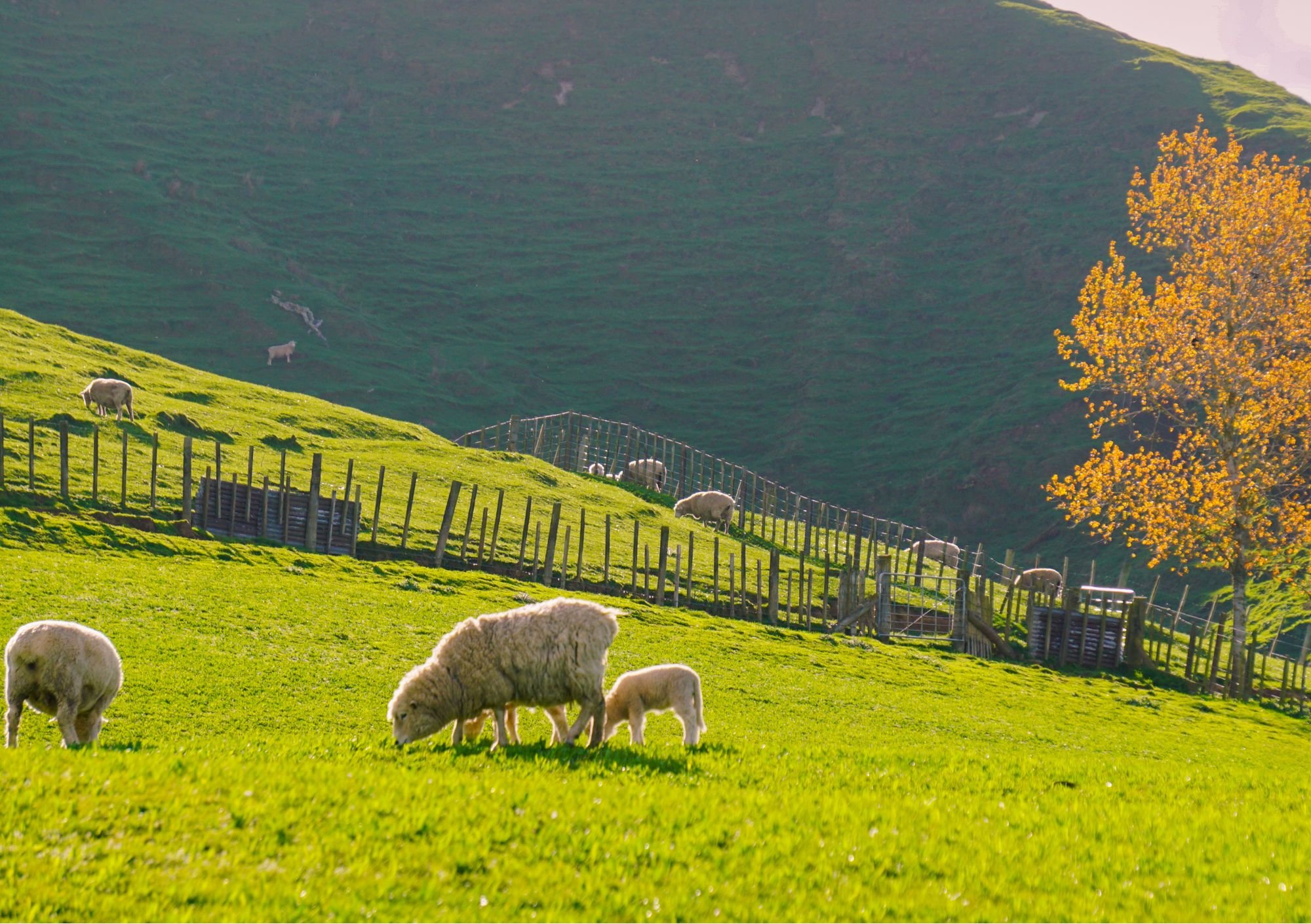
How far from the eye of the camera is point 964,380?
345 feet

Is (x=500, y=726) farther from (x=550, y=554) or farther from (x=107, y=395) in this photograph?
(x=107, y=395)

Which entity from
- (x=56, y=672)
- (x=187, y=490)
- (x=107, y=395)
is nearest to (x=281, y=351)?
(x=107, y=395)

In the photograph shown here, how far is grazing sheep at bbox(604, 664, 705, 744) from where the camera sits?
15.4 meters

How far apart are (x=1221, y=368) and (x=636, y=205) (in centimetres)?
10568

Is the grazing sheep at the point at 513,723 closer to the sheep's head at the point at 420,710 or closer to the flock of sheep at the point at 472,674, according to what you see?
the flock of sheep at the point at 472,674

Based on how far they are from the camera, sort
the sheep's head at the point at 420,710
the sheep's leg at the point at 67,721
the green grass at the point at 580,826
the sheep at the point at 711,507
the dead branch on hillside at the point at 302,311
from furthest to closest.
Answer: the dead branch on hillside at the point at 302,311
the sheep at the point at 711,507
the sheep's leg at the point at 67,721
the sheep's head at the point at 420,710
the green grass at the point at 580,826

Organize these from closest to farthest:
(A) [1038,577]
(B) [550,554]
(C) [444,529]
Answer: (B) [550,554] < (C) [444,529] < (A) [1038,577]

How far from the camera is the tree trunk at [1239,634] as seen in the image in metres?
33.5

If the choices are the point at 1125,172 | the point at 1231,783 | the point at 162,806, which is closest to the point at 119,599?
the point at 162,806

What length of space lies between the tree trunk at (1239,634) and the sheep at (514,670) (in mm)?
27567

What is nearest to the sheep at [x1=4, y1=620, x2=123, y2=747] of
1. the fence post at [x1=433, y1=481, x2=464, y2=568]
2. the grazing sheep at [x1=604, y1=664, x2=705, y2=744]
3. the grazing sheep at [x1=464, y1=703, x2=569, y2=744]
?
the grazing sheep at [x1=464, y1=703, x2=569, y2=744]

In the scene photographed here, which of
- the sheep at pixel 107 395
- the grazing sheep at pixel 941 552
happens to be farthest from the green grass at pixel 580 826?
the grazing sheep at pixel 941 552

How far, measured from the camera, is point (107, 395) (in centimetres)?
3859

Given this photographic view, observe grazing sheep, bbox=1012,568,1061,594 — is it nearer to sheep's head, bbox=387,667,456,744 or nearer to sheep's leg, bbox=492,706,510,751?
sheep's leg, bbox=492,706,510,751
